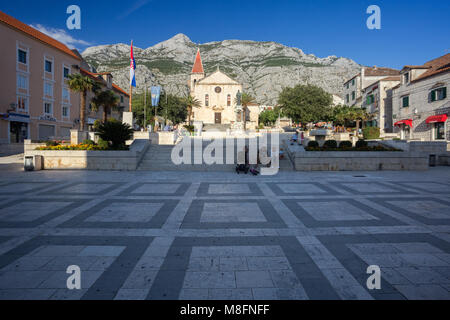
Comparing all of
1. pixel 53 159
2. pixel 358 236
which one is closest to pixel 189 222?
pixel 358 236

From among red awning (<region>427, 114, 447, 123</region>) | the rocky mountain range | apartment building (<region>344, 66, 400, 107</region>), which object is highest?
the rocky mountain range

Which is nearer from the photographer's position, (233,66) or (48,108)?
(48,108)

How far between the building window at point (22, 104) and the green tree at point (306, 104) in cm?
3837

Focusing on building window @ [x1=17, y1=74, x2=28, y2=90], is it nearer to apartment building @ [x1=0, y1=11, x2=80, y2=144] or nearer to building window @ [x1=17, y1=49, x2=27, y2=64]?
apartment building @ [x1=0, y1=11, x2=80, y2=144]

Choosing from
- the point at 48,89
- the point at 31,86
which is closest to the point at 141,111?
the point at 48,89

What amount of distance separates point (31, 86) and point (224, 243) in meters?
39.3

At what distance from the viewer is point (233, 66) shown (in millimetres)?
162875

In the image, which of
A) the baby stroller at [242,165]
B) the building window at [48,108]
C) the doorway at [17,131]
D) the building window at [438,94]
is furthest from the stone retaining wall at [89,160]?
the building window at [438,94]

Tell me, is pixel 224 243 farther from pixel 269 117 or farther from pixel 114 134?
pixel 269 117

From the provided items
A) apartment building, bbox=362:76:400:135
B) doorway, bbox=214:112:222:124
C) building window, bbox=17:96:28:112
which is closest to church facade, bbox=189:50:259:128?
doorway, bbox=214:112:222:124

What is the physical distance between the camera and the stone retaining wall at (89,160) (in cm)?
1562

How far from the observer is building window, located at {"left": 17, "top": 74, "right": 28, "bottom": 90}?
30.5 metres

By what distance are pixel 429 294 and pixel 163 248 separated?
423cm
